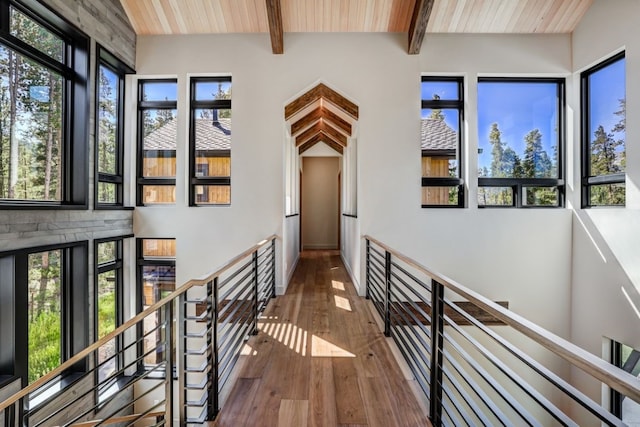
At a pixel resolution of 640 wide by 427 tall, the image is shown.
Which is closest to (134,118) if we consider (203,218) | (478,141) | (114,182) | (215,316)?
(114,182)

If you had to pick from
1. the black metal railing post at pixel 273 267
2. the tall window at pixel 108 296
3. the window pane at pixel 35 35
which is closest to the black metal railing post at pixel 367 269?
the black metal railing post at pixel 273 267

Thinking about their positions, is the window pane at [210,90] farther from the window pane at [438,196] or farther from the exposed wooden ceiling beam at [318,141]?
the window pane at [438,196]

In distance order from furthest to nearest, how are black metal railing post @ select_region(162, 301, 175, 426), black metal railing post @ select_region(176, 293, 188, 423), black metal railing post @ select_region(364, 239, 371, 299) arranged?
black metal railing post @ select_region(364, 239, 371, 299) < black metal railing post @ select_region(176, 293, 188, 423) < black metal railing post @ select_region(162, 301, 175, 426)

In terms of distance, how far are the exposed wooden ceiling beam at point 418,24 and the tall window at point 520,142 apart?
1.14 meters

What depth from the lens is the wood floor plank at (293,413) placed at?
2041mm

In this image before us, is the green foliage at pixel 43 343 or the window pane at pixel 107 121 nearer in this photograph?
the green foliage at pixel 43 343

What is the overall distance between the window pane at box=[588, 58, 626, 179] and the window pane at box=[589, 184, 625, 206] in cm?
7

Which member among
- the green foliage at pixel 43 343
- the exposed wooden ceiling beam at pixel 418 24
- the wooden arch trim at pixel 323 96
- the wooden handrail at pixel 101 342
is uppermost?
the exposed wooden ceiling beam at pixel 418 24

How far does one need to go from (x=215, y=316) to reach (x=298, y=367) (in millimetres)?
928

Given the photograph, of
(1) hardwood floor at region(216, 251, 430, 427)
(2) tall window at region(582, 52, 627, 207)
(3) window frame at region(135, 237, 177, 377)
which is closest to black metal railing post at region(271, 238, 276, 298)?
(1) hardwood floor at region(216, 251, 430, 427)

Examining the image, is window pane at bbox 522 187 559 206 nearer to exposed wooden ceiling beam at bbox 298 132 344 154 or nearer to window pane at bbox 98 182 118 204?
exposed wooden ceiling beam at bbox 298 132 344 154

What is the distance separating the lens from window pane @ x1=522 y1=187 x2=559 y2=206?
4.88 metres

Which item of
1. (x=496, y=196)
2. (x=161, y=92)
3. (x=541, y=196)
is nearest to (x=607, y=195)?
(x=541, y=196)

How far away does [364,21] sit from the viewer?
461cm
